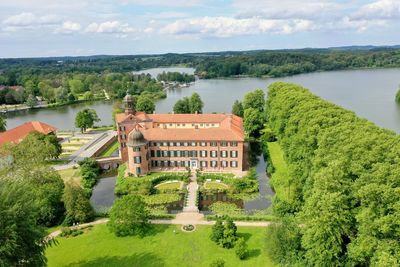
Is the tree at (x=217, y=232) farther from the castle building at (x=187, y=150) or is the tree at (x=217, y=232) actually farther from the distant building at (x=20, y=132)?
the distant building at (x=20, y=132)

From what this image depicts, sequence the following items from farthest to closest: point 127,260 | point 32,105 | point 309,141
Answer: point 32,105, point 309,141, point 127,260

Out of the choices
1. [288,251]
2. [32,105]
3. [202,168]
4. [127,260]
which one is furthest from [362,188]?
[32,105]

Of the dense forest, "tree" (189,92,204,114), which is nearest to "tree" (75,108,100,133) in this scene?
"tree" (189,92,204,114)

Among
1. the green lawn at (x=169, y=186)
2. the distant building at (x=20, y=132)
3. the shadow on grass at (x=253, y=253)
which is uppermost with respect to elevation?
the distant building at (x=20, y=132)

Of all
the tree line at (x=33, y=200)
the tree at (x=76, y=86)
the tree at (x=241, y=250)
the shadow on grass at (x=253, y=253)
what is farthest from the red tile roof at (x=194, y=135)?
the tree at (x=76, y=86)

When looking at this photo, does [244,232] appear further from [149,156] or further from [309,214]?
[149,156]

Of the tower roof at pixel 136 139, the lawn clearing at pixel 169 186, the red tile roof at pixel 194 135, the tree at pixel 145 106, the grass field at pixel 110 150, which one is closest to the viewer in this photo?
the lawn clearing at pixel 169 186
